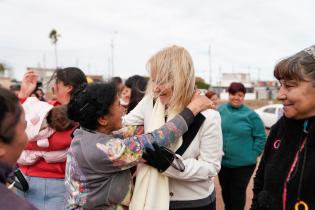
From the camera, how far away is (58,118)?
2.60 meters

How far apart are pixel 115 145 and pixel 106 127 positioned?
0.65 feet

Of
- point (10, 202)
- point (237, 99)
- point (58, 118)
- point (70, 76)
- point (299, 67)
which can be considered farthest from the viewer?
point (237, 99)

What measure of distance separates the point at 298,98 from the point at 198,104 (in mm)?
572

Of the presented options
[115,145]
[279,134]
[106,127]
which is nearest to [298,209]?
[279,134]

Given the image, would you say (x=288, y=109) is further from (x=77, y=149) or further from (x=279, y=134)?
(x=77, y=149)

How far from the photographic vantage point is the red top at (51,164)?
2650 millimetres

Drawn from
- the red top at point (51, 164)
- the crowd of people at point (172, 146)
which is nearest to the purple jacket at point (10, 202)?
the crowd of people at point (172, 146)

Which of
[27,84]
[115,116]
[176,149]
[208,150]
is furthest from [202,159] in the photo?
[27,84]

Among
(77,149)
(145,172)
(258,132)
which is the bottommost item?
(258,132)

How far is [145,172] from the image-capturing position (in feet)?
6.31

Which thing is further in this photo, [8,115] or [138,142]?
[138,142]

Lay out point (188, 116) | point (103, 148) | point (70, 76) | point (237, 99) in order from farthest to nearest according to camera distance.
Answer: point (237, 99) < point (70, 76) < point (188, 116) < point (103, 148)

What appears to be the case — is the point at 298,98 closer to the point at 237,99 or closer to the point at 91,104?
the point at 91,104

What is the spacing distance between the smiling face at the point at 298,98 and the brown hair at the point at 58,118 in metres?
1.65
